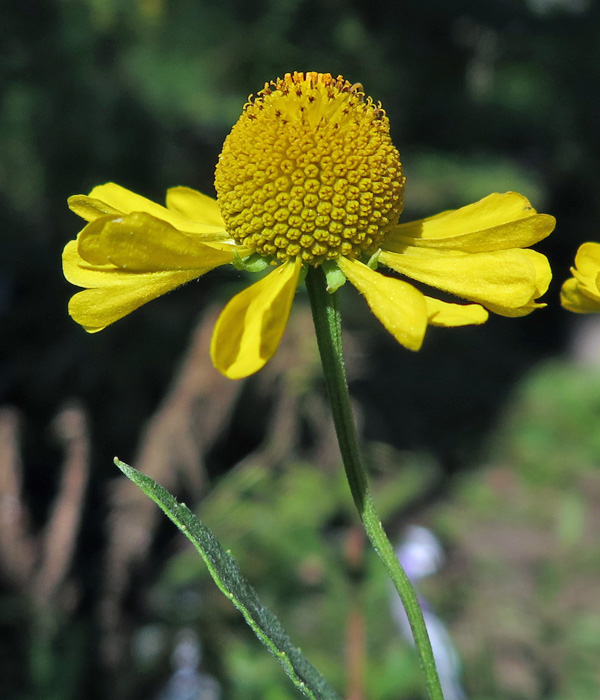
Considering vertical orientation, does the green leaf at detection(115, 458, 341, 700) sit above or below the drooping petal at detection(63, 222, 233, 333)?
below

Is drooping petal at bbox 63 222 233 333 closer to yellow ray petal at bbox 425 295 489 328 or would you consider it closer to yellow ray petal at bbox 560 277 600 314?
yellow ray petal at bbox 425 295 489 328

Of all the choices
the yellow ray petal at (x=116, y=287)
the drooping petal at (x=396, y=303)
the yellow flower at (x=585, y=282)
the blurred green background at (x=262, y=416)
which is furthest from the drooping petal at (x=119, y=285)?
the blurred green background at (x=262, y=416)

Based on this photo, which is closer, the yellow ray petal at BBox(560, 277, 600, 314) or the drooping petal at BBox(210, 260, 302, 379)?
the drooping petal at BBox(210, 260, 302, 379)

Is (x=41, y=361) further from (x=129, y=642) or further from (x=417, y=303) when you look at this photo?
(x=417, y=303)

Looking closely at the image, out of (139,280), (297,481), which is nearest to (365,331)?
(297,481)

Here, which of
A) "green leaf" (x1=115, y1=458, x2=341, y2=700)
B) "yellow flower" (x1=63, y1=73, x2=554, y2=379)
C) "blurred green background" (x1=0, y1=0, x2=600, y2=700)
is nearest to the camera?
"green leaf" (x1=115, y1=458, x2=341, y2=700)

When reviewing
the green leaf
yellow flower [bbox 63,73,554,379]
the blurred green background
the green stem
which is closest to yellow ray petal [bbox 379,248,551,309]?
yellow flower [bbox 63,73,554,379]

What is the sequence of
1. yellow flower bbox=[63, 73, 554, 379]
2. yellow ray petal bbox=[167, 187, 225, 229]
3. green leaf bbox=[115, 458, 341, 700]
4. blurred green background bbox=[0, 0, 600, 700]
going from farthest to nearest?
blurred green background bbox=[0, 0, 600, 700] → yellow ray petal bbox=[167, 187, 225, 229] → yellow flower bbox=[63, 73, 554, 379] → green leaf bbox=[115, 458, 341, 700]
